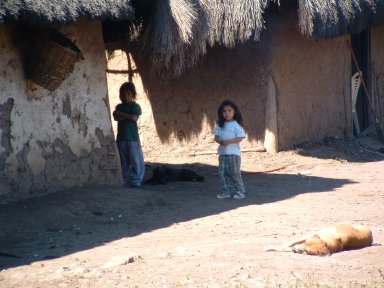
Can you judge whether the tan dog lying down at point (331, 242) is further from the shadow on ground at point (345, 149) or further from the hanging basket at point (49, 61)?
the shadow on ground at point (345, 149)

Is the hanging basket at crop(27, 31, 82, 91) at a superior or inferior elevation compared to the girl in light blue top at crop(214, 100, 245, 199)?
superior

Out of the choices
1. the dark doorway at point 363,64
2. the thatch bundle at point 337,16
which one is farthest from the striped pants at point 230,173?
the dark doorway at point 363,64

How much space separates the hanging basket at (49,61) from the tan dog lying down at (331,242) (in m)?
3.01

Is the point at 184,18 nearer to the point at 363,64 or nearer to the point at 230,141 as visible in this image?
the point at 230,141

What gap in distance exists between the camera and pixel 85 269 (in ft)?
18.3

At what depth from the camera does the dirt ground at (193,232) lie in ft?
17.5

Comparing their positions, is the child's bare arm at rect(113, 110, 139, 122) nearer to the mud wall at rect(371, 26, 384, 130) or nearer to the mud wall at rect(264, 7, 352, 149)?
the mud wall at rect(264, 7, 352, 149)

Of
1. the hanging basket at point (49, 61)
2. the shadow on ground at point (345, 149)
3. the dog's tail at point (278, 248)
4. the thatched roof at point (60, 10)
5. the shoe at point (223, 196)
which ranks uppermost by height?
the thatched roof at point (60, 10)

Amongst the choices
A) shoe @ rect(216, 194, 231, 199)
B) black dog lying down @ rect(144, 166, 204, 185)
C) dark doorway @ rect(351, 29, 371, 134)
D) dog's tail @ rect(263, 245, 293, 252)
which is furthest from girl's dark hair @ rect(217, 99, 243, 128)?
dark doorway @ rect(351, 29, 371, 134)

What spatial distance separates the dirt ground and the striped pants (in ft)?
0.70

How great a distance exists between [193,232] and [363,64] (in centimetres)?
835

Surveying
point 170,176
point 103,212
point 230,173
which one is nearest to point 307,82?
point 170,176

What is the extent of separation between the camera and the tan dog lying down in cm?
581

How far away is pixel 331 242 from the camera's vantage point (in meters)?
5.83
